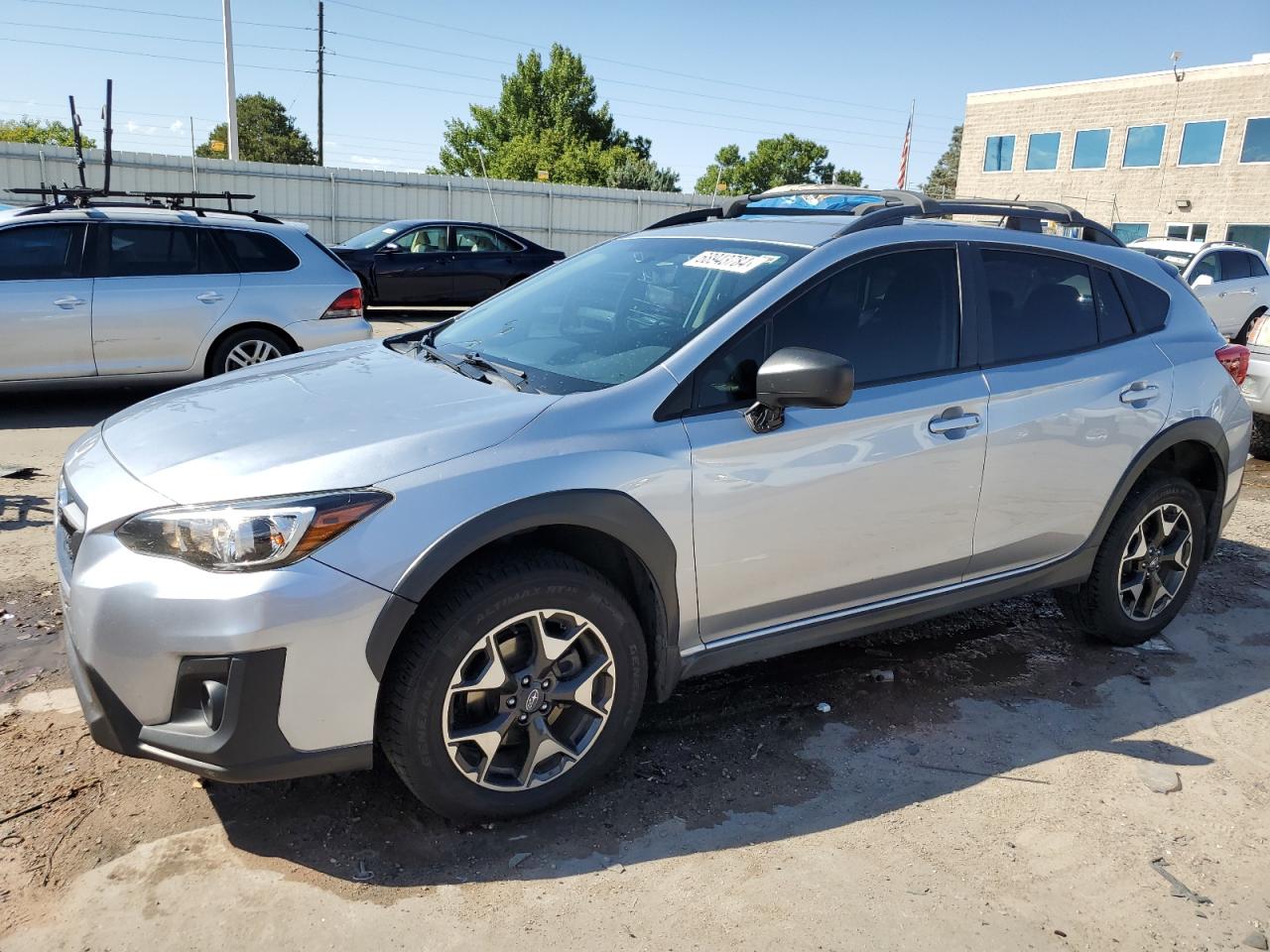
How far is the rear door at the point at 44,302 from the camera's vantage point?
7.12 m

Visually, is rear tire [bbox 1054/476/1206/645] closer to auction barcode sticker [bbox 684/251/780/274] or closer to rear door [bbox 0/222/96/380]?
auction barcode sticker [bbox 684/251/780/274]

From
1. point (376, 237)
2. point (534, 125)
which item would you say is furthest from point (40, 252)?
point (534, 125)

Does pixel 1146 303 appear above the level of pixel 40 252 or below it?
above

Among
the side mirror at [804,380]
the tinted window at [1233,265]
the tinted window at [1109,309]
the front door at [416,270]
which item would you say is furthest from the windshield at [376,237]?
the side mirror at [804,380]

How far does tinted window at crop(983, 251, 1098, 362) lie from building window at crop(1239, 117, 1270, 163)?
35710mm

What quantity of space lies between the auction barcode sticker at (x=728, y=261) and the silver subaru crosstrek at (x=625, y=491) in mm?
14

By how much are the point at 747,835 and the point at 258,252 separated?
6669 mm

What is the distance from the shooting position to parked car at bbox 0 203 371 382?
719cm

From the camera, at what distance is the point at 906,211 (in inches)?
149

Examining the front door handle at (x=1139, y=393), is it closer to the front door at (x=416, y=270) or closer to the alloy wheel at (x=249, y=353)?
the alloy wheel at (x=249, y=353)

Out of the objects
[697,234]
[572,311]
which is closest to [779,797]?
[572,311]

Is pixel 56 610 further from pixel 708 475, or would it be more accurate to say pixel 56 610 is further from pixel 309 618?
pixel 708 475

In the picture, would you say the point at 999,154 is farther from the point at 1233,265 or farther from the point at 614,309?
the point at 614,309

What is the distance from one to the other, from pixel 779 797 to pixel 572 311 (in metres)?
1.83
